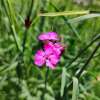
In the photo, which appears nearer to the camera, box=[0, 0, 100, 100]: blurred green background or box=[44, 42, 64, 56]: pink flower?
box=[44, 42, 64, 56]: pink flower

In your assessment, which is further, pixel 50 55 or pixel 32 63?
pixel 32 63

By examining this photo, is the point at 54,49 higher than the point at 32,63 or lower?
higher

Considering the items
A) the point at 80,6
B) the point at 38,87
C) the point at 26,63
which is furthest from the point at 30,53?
the point at 80,6

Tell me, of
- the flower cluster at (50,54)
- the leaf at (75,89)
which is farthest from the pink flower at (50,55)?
the leaf at (75,89)

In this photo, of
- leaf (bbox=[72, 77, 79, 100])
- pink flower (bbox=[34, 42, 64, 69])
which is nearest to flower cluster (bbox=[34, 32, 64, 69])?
pink flower (bbox=[34, 42, 64, 69])

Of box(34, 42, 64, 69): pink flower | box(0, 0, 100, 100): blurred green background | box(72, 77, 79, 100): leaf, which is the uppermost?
box(34, 42, 64, 69): pink flower

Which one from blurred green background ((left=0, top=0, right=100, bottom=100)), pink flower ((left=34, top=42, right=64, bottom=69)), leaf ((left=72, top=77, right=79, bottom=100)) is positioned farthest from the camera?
blurred green background ((left=0, top=0, right=100, bottom=100))

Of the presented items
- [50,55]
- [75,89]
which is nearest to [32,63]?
[50,55]

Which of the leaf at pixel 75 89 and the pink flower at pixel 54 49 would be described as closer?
the leaf at pixel 75 89

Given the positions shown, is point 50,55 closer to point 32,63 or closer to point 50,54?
point 50,54

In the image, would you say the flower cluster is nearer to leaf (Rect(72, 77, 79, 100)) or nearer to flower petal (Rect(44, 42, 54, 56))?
flower petal (Rect(44, 42, 54, 56))

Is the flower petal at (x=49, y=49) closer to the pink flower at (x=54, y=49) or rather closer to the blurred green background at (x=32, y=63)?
the pink flower at (x=54, y=49)
